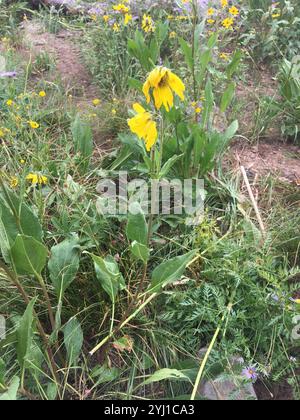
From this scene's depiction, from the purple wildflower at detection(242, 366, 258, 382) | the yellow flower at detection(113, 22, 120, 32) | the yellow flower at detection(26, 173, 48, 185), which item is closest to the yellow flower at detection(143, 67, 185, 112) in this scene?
the yellow flower at detection(26, 173, 48, 185)

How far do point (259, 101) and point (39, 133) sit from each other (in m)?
1.12

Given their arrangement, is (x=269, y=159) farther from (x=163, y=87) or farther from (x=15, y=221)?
(x=15, y=221)

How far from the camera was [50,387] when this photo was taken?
126 cm

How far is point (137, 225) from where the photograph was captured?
1.39 meters

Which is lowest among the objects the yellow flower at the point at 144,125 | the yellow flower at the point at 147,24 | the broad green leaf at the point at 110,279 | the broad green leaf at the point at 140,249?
the broad green leaf at the point at 110,279

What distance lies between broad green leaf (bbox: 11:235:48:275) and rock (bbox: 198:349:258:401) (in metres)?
0.58

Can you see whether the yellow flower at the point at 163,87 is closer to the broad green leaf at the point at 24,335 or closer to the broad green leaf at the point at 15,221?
the broad green leaf at the point at 15,221

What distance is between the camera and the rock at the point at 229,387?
4.13ft

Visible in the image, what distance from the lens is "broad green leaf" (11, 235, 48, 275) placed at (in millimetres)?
1168

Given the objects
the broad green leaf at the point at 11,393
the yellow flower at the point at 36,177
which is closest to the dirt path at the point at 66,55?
the yellow flower at the point at 36,177

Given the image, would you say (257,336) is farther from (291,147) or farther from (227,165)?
(291,147)

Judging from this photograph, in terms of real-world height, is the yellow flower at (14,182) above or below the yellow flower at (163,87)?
below

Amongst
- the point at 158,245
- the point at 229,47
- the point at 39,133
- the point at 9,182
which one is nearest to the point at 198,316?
the point at 158,245

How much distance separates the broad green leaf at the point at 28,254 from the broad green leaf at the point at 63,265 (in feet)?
0.45
